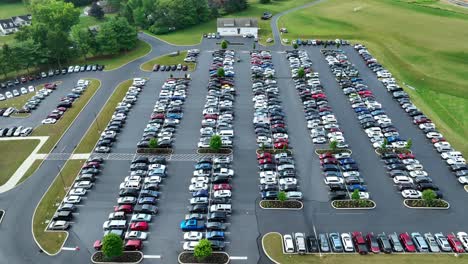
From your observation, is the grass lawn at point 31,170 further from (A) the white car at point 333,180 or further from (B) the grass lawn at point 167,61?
(A) the white car at point 333,180

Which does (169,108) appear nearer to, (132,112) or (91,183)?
(132,112)

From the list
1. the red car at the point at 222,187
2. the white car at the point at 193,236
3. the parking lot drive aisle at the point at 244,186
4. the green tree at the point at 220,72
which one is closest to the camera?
the parking lot drive aisle at the point at 244,186

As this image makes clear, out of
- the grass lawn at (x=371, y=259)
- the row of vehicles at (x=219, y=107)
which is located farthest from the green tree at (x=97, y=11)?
the grass lawn at (x=371, y=259)

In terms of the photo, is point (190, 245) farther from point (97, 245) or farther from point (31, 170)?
point (31, 170)

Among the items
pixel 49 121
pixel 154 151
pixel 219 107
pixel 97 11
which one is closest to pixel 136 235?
pixel 154 151

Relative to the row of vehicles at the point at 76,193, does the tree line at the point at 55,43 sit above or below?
above

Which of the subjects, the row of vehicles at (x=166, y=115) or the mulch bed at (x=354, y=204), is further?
the row of vehicles at (x=166, y=115)
